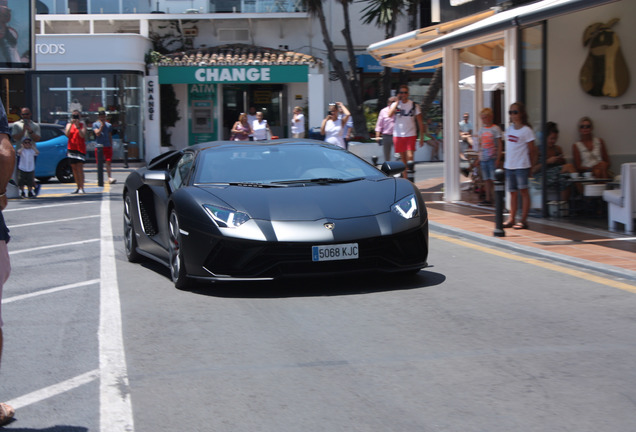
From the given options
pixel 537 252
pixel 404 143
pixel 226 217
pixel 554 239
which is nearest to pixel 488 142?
pixel 404 143

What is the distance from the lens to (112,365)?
516cm

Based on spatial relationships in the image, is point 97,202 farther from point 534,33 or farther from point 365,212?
point 365,212

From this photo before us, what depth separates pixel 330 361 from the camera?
512 centimetres

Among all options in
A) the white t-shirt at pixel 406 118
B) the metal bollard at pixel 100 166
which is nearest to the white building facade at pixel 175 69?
the metal bollard at pixel 100 166

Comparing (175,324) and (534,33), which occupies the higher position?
(534,33)

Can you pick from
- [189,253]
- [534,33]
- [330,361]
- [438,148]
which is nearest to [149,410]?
[330,361]

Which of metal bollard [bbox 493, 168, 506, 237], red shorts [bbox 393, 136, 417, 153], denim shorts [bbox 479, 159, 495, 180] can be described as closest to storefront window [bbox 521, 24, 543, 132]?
denim shorts [bbox 479, 159, 495, 180]

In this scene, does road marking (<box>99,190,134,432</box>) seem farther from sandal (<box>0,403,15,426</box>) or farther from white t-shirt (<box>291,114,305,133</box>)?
white t-shirt (<box>291,114,305,133</box>)

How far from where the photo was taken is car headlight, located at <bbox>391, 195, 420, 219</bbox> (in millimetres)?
7383

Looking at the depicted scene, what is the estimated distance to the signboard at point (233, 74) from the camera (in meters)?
33.4

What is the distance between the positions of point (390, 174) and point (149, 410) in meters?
4.53

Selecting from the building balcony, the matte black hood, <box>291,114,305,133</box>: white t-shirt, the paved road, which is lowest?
the paved road

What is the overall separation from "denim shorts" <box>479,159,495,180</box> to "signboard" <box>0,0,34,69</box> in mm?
11915

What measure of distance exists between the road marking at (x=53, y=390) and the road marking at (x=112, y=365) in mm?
77
